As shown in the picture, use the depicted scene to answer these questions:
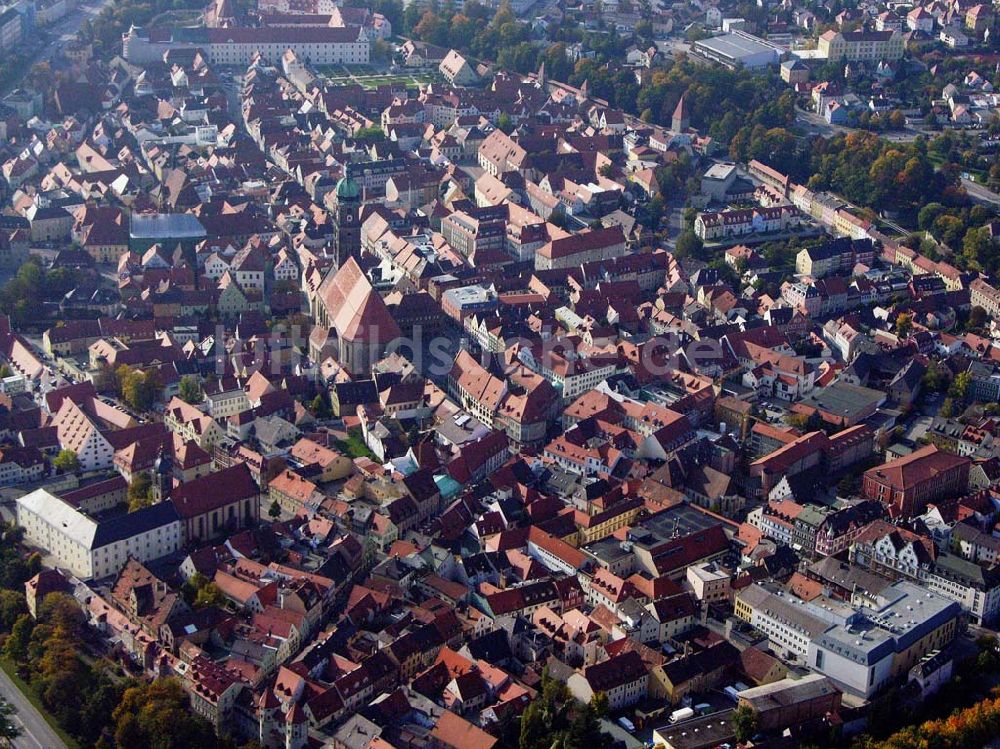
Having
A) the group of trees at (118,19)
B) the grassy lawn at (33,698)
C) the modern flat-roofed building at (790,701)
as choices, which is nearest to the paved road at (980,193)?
the modern flat-roofed building at (790,701)

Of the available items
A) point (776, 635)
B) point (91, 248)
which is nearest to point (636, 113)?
point (91, 248)

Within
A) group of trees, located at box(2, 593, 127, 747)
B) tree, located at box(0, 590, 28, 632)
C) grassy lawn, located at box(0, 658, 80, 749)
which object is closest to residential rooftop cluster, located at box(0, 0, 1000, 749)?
tree, located at box(0, 590, 28, 632)

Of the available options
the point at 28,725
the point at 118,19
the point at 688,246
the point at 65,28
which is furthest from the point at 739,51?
the point at 28,725

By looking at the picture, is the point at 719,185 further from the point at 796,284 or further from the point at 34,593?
the point at 34,593

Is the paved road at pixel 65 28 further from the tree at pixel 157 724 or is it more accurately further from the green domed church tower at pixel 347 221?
the tree at pixel 157 724

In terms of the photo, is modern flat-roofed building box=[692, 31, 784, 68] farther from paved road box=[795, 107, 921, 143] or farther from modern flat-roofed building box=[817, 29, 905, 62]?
paved road box=[795, 107, 921, 143]

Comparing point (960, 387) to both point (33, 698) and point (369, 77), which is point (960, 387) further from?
point (369, 77)
